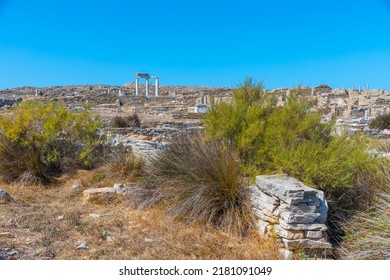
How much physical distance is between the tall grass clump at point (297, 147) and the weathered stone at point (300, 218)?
0.80 metres

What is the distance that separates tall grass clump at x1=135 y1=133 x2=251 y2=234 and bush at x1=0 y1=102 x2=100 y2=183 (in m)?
3.29

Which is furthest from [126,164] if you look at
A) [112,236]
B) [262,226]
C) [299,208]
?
[299,208]

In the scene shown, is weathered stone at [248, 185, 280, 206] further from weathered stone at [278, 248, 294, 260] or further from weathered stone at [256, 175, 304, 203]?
weathered stone at [278, 248, 294, 260]

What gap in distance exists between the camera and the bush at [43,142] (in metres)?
7.73

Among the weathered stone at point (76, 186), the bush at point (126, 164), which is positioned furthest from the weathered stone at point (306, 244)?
the weathered stone at point (76, 186)

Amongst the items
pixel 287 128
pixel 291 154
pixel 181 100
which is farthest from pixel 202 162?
pixel 181 100

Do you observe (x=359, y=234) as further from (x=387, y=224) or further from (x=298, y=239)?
(x=298, y=239)

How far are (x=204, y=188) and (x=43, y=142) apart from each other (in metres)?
5.09

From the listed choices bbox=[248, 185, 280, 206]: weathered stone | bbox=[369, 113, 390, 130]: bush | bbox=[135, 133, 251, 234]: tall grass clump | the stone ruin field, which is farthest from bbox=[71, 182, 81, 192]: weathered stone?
bbox=[369, 113, 390, 130]: bush

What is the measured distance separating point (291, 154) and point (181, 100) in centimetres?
3085

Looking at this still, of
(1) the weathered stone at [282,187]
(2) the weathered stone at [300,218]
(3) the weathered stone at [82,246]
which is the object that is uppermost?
(1) the weathered stone at [282,187]

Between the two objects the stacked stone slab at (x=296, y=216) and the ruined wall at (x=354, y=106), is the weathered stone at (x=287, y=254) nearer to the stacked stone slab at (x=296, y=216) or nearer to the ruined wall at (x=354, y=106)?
the stacked stone slab at (x=296, y=216)

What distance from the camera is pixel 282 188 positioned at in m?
4.12

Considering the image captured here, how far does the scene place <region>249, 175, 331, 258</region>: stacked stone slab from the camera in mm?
3994
